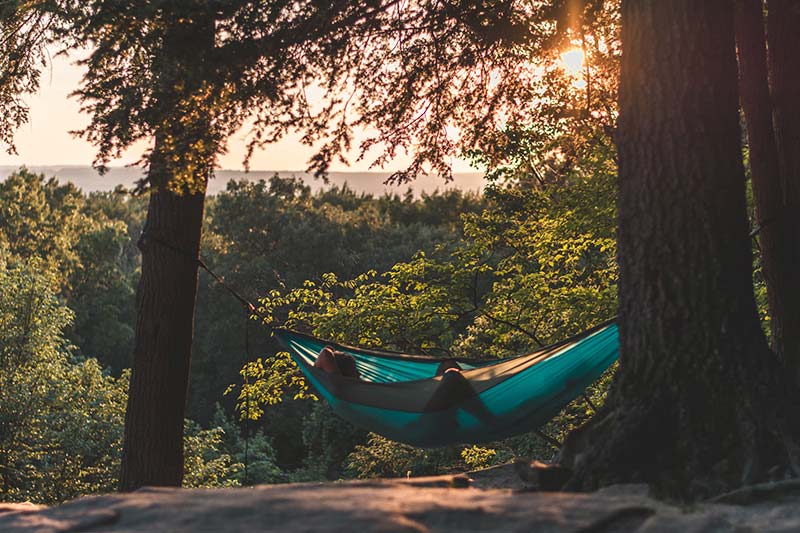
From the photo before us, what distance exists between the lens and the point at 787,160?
3.67 m

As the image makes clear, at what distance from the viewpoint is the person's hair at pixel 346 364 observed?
14.1 feet

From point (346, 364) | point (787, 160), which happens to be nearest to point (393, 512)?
point (346, 364)

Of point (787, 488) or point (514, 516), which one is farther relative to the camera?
point (787, 488)

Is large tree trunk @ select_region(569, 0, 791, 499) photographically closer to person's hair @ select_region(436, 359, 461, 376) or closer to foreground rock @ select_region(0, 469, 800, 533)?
foreground rock @ select_region(0, 469, 800, 533)

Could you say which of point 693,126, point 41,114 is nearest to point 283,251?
point 41,114

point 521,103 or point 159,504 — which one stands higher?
point 521,103

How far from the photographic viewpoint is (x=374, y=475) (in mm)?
12781

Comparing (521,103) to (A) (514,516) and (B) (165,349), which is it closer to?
(B) (165,349)

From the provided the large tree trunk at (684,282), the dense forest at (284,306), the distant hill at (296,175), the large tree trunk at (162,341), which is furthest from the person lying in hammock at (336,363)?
the large tree trunk at (684,282)

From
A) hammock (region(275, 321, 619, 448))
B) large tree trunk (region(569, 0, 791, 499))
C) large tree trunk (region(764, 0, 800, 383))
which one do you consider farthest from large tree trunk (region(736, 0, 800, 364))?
large tree trunk (region(569, 0, 791, 499))

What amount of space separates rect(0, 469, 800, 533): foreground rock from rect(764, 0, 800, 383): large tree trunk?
131 centimetres

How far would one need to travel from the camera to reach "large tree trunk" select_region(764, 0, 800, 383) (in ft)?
11.7

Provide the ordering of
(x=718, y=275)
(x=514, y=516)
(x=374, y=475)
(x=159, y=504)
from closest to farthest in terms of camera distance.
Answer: (x=514, y=516), (x=159, y=504), (x=718, y=275), (x=374, y=475)

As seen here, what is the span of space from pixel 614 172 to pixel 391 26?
11.1ft
